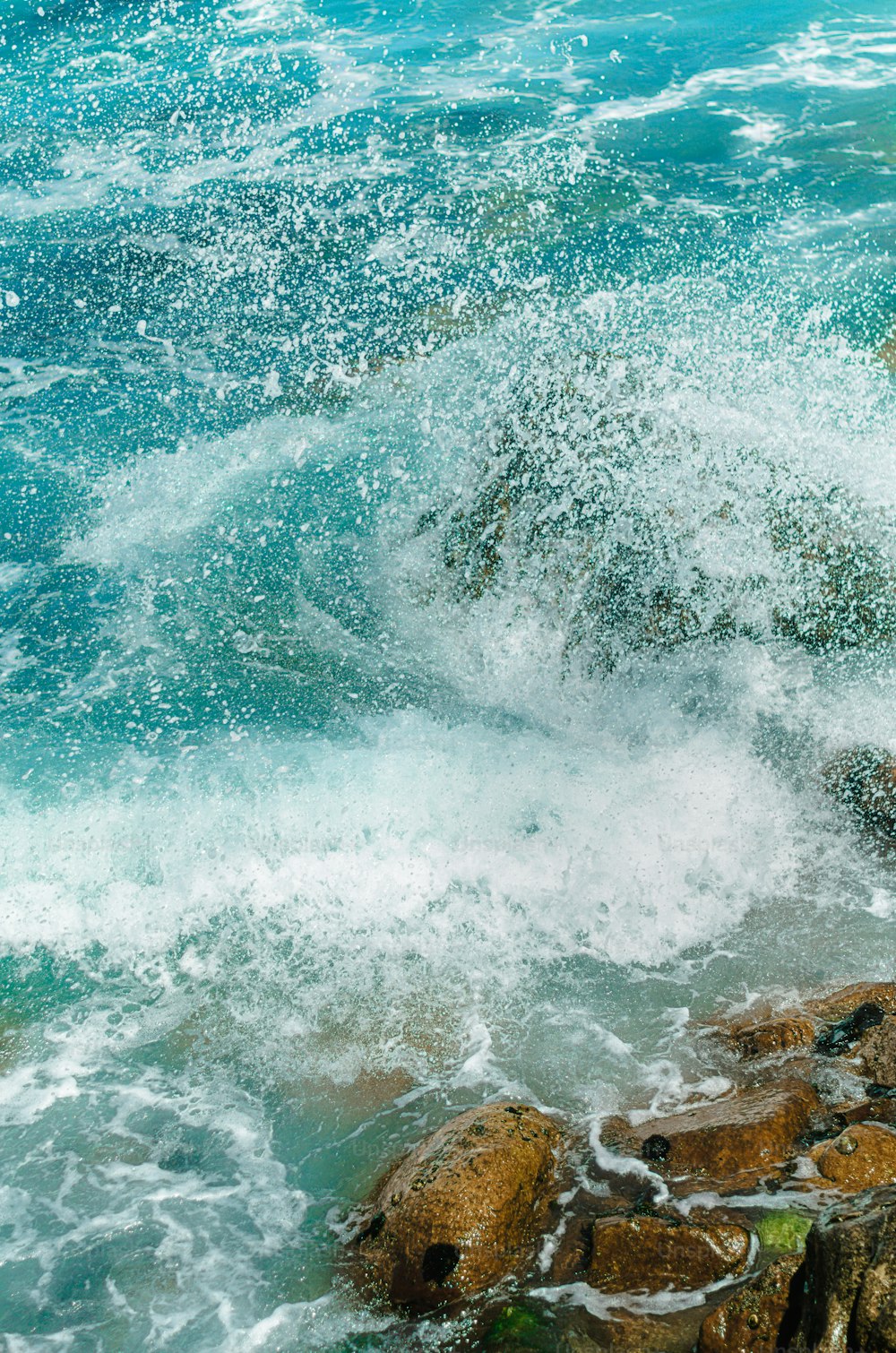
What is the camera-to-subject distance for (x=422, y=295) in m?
14.0

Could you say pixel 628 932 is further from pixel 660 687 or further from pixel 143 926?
pixel 143 926

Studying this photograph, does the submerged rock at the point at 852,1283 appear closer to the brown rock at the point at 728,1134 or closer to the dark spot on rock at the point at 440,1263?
the brown rock at the point at 728,1134

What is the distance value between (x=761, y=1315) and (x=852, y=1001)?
8.29 ft

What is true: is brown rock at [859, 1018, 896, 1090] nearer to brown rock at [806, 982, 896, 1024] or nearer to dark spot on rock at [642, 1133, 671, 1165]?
brown rock at [806, 982, 896, 1024]

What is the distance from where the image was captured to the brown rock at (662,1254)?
4.02m

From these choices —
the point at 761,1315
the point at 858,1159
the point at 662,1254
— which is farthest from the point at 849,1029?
the point at 761,1315

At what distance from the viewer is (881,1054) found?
5.12 meters

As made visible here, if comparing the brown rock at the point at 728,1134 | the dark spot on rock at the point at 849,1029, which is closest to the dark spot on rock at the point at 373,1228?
the brown rock at the point at 728,1134

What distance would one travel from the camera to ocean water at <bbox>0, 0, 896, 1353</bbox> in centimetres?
539

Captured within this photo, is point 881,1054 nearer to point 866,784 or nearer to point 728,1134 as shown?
point 728,1134

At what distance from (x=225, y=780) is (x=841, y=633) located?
19.2 ft

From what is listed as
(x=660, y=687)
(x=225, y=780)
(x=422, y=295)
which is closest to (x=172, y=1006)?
(x=225, y=780)

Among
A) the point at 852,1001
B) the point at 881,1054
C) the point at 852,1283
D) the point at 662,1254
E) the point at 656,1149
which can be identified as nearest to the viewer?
the point at 852,1283

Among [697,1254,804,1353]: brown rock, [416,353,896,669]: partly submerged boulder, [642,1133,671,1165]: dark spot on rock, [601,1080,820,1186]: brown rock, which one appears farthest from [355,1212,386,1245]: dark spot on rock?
[416,353,896,669]: partly submerged boulder
